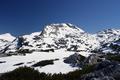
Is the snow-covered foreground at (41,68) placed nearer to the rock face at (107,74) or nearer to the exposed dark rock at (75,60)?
the exposed dark rock at (75,60)

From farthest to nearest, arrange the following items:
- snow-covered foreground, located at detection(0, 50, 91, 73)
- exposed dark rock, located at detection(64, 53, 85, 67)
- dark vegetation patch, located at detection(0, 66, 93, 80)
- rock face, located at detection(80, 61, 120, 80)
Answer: exposed dark rock, located at detection(64, 53, 85, 67) < snow-covered foreground, located at detection(0, 50, 91, 73) < dark vegetation patch, located at detection(0, 66, 93, 80) < rock face, located at detection(80, 61, 120, 80)

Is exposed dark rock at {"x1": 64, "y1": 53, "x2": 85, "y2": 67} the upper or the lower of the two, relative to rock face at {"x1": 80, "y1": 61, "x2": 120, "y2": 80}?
upper

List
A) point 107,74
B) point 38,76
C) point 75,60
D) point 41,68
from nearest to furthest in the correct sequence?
point 107,74, point 38,76, point 41,68, point 75,60

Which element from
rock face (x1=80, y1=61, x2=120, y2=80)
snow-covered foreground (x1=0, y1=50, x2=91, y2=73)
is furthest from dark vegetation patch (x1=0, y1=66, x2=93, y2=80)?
snow-covered foreground (x1=0, y1=50, x2=91, y2=73)

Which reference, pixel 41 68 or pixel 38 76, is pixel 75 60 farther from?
pixel 38 76

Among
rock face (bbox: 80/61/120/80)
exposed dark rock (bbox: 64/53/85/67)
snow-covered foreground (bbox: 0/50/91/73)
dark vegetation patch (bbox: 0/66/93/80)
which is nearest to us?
rock face (bbox: 80/61/120/80)

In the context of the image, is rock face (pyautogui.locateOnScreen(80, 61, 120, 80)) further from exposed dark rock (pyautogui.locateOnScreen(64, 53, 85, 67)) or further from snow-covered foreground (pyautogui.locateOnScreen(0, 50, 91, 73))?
exposed dark rock (pyautogui.locateOnScreen(64, 53, 85, 67))

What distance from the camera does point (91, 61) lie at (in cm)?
3534

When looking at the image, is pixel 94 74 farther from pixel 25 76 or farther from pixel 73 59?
pixel 73 59

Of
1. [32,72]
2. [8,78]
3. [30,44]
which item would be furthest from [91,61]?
[30,44]

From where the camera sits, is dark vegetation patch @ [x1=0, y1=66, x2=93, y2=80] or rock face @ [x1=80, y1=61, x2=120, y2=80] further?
dark vegetation patch @ [x1=0, y1=66, x2=93, y2=80]

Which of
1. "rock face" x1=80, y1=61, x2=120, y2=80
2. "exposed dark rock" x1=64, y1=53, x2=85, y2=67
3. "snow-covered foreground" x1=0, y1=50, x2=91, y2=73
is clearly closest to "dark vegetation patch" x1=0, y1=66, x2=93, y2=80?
"rock face" x1=80, y1=61, x2=120, y2=80

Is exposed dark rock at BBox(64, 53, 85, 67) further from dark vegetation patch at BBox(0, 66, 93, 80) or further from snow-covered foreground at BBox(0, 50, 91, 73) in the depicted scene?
dark vegetation patch at BBox(0, 66, 93, 80)

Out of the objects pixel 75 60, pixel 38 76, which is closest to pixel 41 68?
pixel 75 60
